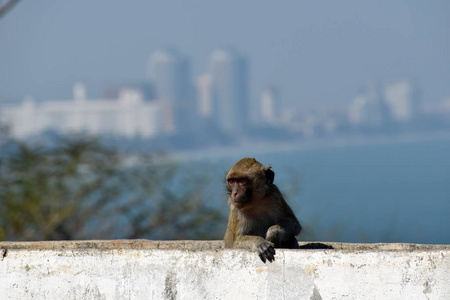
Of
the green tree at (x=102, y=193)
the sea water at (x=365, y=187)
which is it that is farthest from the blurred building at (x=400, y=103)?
the green tree at (x=102, y=193)

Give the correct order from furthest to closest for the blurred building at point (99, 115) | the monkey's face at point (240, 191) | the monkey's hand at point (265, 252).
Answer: the blurred building at point (99, 115)
the monkey's face at point (240, 191)
the monkey's hand at point (265, 252)

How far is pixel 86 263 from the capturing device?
458cm

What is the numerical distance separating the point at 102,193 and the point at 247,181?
9923 millimetres

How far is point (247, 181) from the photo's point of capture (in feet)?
18.9

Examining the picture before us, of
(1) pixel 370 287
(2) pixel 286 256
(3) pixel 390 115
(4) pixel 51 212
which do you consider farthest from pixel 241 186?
(3) pixel 390 115

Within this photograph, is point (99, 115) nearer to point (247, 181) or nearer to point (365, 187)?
point (365, 187)

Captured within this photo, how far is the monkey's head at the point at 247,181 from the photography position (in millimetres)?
5715

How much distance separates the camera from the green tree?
14.8 metres

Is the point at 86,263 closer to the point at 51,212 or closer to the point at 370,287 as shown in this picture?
the point at 370,287

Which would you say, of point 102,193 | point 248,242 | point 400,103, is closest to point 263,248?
point 248,242

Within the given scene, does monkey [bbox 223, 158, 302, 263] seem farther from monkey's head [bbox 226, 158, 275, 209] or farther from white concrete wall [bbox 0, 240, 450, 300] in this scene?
white concrete wall [bbox 0, 240, 450, 300]

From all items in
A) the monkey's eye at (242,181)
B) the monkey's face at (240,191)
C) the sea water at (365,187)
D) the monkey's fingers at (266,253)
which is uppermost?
the monkey's eye at (242,181)

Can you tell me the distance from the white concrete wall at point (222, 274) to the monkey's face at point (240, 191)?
1234mm

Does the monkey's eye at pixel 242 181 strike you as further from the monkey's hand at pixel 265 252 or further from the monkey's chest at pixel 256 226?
the monkey's hand at pixel 265 252
